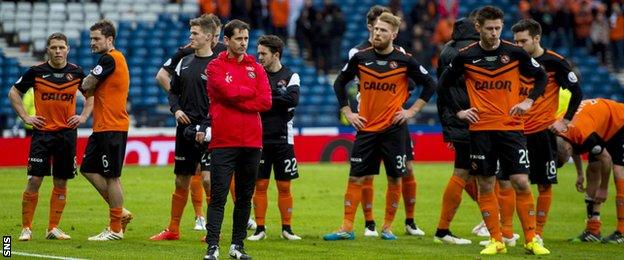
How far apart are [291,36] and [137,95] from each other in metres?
6.50

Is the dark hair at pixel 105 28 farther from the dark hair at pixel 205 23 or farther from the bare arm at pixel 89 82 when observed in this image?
the dark hair at pixel 205 23

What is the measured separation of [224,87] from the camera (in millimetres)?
11625

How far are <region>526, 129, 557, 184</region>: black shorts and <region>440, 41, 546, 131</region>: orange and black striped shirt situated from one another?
1077 millimetres

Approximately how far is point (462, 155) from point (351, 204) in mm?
1404

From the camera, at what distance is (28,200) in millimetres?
14062

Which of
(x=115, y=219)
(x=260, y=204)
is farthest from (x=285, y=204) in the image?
(x=115, y=219)

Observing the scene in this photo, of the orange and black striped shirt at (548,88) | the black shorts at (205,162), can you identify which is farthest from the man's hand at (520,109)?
the black shorts at (205,162)

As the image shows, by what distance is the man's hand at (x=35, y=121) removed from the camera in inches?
550

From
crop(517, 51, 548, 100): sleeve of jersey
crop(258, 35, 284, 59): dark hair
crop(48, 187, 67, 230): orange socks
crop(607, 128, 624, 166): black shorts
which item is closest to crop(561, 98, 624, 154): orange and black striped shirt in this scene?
crop(607, 128, 624, 166): black shorts

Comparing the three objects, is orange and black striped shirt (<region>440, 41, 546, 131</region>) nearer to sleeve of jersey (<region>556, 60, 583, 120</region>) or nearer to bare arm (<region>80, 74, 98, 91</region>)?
sleeve of jersey (<region>556, 60, 583, 120</region>)

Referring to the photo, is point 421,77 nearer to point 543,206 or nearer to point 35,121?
point 543,206

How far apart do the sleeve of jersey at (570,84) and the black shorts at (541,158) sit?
1.66 ft

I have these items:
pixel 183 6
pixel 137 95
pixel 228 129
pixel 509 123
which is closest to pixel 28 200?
pixel 228 129

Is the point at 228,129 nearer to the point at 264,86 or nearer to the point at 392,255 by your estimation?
the point at 264,86
